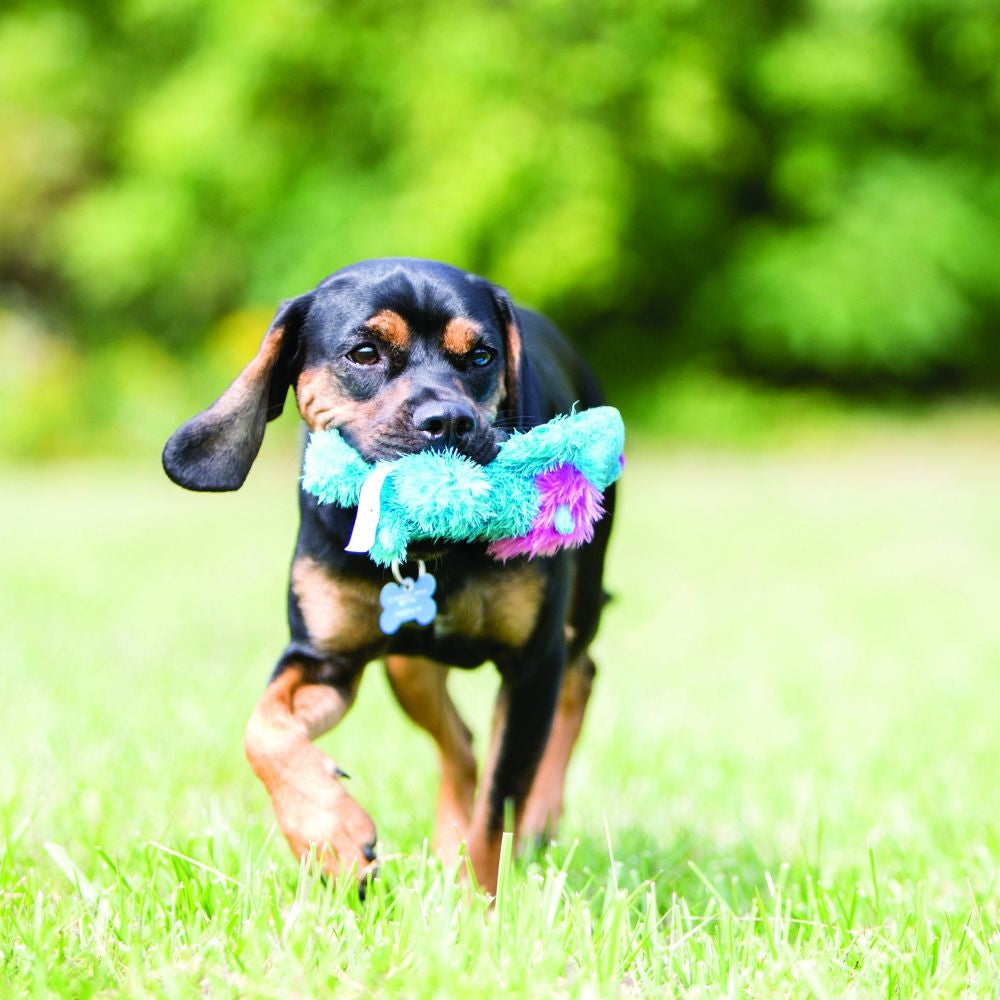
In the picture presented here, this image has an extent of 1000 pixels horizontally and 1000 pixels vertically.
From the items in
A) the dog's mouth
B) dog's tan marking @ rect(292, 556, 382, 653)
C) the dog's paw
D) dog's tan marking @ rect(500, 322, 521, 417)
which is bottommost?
the dog's paw

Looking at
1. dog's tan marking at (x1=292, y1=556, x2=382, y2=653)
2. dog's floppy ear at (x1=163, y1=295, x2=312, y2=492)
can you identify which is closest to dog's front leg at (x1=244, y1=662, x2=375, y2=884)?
dog's tan marking at (x1=292, y1=556, x2=382, y2=653)

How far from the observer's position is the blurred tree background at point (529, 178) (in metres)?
18.5

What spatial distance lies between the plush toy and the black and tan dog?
0.37ft

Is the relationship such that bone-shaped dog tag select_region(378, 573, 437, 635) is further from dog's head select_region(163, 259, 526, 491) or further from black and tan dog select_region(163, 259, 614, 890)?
dog's head select_region(163, 259, 526, 491)

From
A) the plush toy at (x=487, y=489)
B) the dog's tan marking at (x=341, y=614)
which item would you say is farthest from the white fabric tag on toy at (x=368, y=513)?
the dog's tan marking at (x=341, y=614)

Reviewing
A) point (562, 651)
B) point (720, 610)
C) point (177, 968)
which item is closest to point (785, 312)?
point (720, 610)

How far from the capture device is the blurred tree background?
728 inches

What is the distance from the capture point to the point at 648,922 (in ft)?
8.41

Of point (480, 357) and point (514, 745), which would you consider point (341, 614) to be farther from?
point (480, 357)

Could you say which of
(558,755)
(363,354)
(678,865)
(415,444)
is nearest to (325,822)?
(415,444)

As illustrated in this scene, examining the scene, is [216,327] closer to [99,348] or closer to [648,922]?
[99,348]

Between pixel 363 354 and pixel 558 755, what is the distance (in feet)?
4.29

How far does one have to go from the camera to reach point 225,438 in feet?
10.4

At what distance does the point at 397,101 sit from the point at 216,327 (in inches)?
197
